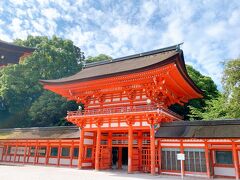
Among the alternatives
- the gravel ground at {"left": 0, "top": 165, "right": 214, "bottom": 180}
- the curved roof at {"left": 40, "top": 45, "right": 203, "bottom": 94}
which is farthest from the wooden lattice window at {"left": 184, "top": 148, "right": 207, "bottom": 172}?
the curved roof at {"left": 40, "top": 45, "right": 203, "bottom": 94}

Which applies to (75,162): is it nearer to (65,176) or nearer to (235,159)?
(65,176)

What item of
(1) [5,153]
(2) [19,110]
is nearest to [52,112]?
(2) [19,110]

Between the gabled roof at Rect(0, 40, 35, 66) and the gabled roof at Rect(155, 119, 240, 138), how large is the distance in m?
30.3

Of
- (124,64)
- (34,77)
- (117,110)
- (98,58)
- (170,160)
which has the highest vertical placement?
(98,58)

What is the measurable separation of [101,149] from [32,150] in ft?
28.8

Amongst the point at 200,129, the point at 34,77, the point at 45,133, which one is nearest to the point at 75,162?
the point at 45,133

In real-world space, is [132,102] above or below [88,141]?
above

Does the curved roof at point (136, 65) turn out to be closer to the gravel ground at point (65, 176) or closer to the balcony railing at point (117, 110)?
the balcony railing at point (117, 110)

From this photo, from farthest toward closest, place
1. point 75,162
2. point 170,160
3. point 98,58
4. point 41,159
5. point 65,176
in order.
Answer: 1. point 98,58
2. point 41,159
3. point 75,162
4. point 170,160
5. point 65,176

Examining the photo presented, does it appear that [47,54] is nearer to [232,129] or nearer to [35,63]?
[35,63]

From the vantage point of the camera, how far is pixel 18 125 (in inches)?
1403

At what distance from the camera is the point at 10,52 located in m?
37.1

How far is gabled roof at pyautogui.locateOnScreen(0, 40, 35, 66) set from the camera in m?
35.6

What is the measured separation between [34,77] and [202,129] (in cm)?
2791
